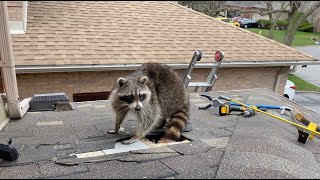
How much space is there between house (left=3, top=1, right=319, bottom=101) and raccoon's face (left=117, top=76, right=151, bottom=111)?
4366 millimetres

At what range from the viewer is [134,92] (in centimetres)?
291

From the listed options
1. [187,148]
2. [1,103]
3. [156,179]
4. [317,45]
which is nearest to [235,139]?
[187,148]

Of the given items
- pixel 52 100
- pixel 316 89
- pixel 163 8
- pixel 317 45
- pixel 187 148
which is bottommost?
pixel 316 89

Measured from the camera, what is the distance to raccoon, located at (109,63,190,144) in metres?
2.96

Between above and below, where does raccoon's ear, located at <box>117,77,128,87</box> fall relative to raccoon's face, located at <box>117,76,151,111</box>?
above

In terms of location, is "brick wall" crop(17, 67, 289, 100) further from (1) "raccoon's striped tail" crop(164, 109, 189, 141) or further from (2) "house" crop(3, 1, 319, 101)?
(1) "raccoon's striped tail" crop(164, 109, 189, 141)

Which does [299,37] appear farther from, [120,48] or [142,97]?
[142,97]

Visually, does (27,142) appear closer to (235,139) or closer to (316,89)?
(235,139)

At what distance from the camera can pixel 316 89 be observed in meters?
19.6

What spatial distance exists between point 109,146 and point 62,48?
5.20 meters

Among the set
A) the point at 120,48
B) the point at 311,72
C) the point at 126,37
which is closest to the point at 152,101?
the point at 120,48

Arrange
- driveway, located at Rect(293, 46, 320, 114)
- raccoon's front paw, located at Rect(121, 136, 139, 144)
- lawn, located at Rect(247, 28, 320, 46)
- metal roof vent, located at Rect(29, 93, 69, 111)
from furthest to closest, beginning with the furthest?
lawn, located at Rect(247, 28, 320, 46) < driveway, located at Rect(293, 46, 320, 114) < metal roof vent, located at Rect(29, 93, 69, 111) < raccoon's front paw, located at Rect(121, 136, 139, 144)

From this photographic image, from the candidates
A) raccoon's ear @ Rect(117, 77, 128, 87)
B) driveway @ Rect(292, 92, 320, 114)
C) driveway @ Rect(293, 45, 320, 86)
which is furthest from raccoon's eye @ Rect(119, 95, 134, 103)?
driveway @ Rect(293, 45, 320, 86)

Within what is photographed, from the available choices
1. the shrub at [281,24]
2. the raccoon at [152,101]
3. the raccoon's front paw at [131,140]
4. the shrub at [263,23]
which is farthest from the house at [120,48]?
the shrub at [281,24]
